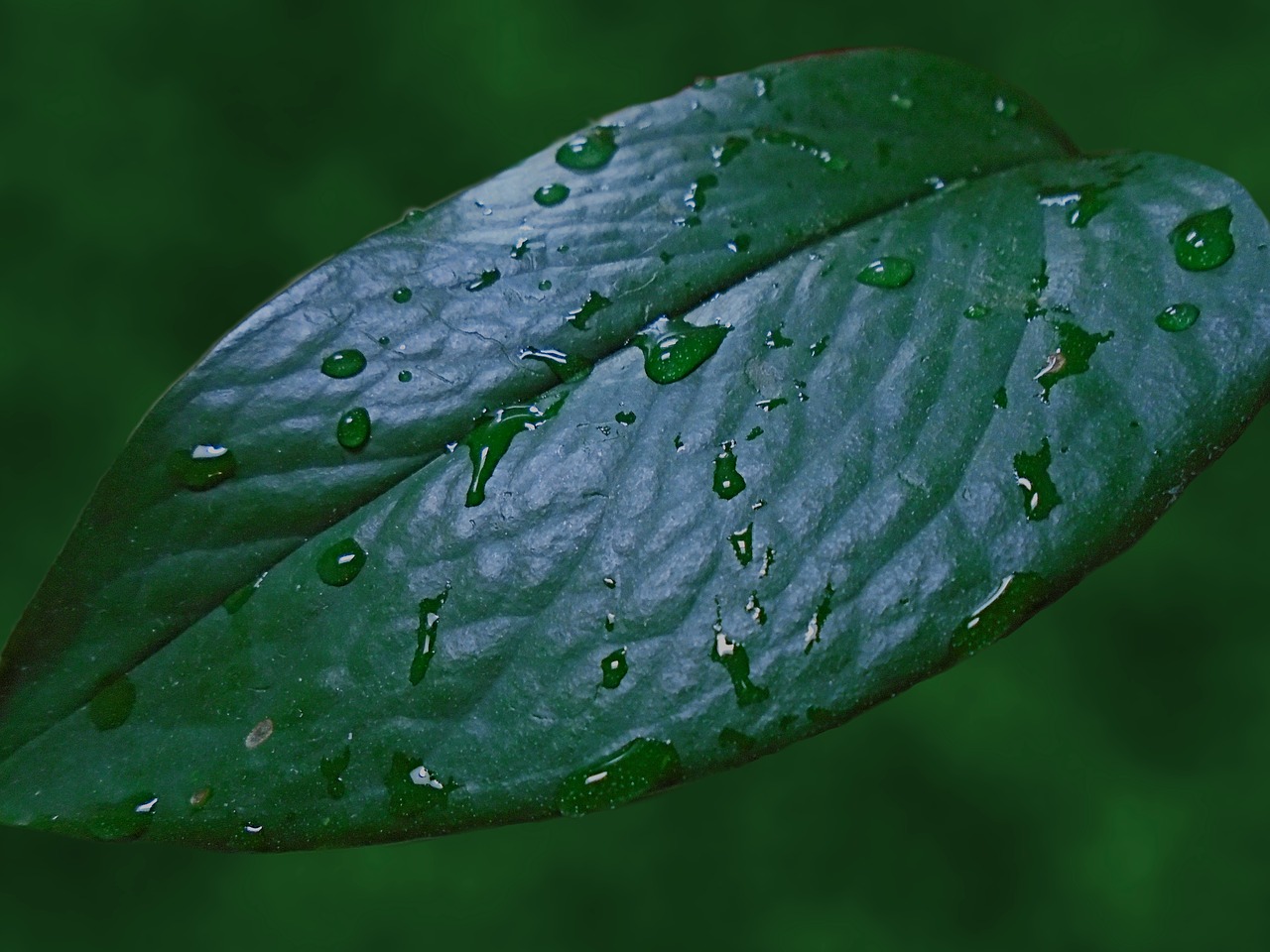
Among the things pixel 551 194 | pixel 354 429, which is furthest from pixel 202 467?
pixel 551 194

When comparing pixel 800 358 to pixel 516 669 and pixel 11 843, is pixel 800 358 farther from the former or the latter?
pixel 11 843

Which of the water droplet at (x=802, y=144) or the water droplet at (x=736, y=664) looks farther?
the water droplet at (x=802, y=144)

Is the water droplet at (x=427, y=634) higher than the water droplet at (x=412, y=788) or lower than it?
higher

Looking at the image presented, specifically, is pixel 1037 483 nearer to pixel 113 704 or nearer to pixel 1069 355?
pixel 1069 355

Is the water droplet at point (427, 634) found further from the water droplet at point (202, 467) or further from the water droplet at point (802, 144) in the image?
the water droplet at point (802, 144)

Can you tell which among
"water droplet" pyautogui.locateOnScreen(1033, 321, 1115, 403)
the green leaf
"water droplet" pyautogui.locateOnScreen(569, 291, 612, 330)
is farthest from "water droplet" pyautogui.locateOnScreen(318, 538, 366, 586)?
"water droplet" pyautogui.locateOnScreen(1033, 321, 1115, 403)

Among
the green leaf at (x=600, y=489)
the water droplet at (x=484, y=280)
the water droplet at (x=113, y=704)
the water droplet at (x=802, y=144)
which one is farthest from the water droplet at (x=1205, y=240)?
the water droplet at (x=113, y=704)
